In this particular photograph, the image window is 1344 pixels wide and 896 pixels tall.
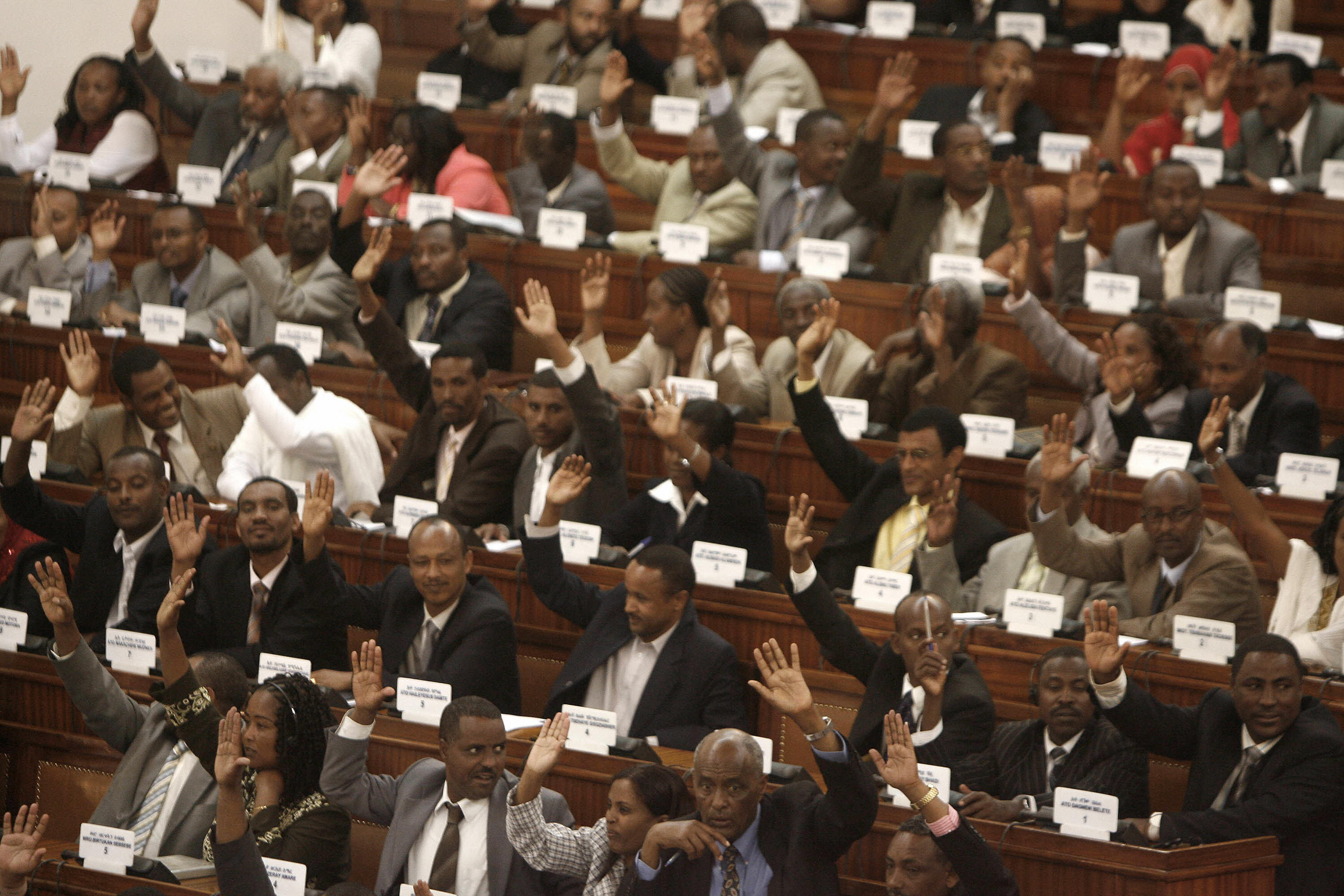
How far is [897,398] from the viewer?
3910 millimetres

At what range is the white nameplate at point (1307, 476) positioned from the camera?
341 centimetres

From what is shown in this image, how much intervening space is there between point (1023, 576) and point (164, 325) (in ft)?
6.85

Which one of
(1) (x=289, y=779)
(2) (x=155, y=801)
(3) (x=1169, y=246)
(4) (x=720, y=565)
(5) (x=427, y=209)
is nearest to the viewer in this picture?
(1) (x=289, y=779)

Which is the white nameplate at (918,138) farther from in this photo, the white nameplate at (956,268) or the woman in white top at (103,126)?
the woman in white top at (103,126)

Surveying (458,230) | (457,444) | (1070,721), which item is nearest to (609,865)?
(1070,721)

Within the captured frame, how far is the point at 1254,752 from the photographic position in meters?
2.75

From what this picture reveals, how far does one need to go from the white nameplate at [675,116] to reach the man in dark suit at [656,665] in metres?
1.88

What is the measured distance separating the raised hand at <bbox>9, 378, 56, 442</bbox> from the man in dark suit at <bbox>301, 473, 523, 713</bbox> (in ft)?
2.42

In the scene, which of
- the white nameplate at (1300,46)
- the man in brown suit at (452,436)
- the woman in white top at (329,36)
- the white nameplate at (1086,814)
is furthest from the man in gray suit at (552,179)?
the white nameplate at (1086,814)

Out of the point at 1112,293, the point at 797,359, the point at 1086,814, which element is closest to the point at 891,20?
the point at 1112,293

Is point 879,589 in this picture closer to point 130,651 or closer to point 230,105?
point 130,651

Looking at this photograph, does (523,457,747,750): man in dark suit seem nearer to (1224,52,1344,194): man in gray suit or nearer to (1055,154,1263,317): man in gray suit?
(1055,154,1263,317): man in gray suit

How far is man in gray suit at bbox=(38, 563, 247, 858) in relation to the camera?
9.79 ft

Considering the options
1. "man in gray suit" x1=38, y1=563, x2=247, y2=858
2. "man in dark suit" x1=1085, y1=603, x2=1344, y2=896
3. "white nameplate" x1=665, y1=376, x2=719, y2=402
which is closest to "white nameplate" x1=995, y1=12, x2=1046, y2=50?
"white nameplate" x1=665, y1=376, x2=719, y2=402
